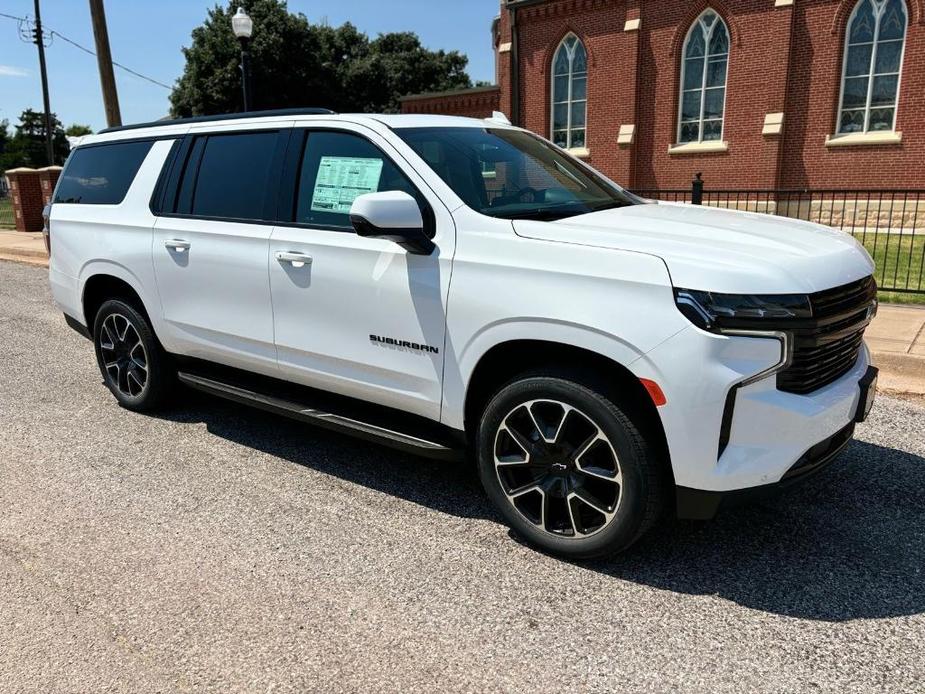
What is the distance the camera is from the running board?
141 inches

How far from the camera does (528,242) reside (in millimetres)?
3178

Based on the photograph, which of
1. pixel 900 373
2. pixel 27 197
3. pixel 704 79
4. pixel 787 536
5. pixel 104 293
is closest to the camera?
pixel 787 536

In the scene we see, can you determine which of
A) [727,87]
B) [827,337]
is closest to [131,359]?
[827,337]

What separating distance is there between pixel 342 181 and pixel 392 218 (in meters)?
0.78

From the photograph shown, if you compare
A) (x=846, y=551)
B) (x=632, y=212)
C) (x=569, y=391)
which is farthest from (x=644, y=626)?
(x=632, y=212)

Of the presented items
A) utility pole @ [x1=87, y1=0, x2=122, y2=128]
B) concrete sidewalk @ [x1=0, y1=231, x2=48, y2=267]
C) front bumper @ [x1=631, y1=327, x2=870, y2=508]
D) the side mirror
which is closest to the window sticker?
the side mirror

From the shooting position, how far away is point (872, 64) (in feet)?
61.2

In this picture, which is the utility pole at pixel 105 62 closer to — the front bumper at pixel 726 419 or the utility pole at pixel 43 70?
the front bumper at pixel 726 419

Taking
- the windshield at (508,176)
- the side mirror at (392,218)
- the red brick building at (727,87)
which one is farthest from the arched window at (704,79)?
the side mirror at (392,218)

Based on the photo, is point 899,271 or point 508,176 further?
point 899,271

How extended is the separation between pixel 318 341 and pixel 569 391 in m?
1.51

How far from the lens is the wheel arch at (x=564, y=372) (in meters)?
3.00

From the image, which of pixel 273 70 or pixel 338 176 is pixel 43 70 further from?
pixel 338 176

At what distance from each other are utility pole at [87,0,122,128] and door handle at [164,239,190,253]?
12.0 metres
